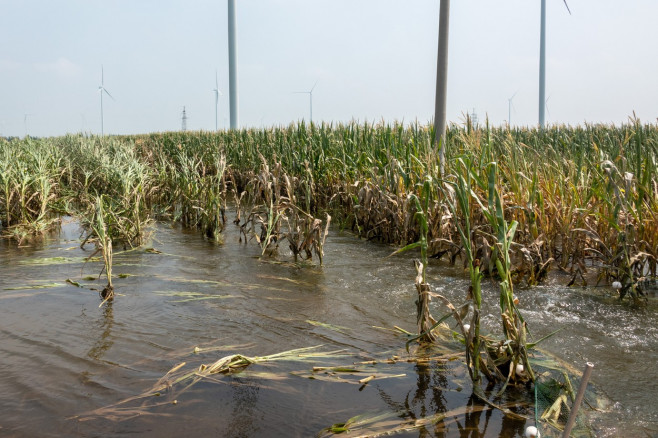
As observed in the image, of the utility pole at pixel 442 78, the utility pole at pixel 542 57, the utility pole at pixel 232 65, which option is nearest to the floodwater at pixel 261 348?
the utility pole at pixel 442 78

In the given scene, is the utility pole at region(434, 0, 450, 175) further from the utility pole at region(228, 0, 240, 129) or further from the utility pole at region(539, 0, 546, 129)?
the utility pole at region(539, 0, 546, 129)

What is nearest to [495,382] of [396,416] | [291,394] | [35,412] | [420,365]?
[420,365]

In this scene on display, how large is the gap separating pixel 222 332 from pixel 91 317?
991 millimetres

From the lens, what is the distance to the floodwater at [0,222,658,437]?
2410mm

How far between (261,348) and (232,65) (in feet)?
58.7

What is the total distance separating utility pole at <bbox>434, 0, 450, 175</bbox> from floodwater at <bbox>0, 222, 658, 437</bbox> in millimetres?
1324

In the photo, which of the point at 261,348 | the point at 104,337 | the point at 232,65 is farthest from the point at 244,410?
the point at 232,65

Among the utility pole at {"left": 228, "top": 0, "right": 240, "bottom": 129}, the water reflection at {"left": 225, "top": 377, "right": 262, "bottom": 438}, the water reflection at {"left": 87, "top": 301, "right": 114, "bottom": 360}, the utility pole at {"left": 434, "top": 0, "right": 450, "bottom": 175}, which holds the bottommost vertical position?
the water reflection at {"left": 225, "top": 377, "right": 262, "bottom": 438}

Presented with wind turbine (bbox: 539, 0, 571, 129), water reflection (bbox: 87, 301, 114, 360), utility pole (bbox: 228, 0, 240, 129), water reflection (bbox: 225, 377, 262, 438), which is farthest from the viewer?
wind turbine (bbox: 539, 0, 571, 129)

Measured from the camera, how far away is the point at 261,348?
10.8ft

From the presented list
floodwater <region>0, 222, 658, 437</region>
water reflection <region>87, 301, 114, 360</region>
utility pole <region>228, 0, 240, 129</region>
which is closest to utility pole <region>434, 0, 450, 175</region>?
floodwater <region>0, 222, 658, 437</region>

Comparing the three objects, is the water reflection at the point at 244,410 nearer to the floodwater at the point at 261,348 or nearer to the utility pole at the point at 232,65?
the floodwater at the point at 261,348

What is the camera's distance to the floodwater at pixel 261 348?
7.91 feet

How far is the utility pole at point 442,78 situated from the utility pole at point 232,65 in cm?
1449
